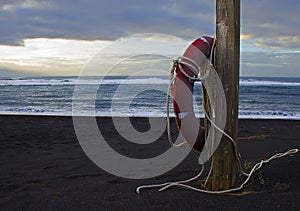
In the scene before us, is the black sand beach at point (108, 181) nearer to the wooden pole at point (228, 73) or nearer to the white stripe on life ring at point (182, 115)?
the wooden pole at point (228, 73)

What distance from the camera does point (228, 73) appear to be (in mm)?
2961

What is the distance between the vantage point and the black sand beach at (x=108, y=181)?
2.92 m

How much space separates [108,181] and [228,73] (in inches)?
72.9

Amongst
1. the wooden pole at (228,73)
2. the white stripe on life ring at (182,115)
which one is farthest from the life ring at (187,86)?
the wooden pole at (228,73)

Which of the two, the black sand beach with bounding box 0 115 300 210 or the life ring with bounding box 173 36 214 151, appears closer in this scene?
the black sand beach with bounding box 0 115 300 210

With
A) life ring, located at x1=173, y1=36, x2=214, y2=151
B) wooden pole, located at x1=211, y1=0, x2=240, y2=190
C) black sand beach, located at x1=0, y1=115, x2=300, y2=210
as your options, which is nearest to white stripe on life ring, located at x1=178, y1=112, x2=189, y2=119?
life ring, located at x1=173, y1=36, x2=214, y2=151

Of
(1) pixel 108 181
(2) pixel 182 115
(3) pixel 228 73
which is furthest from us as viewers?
(1) pixel 108 181

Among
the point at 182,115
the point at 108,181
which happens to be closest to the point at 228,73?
the point at 182,115

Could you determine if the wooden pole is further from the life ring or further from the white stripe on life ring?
the white stripe on life ring

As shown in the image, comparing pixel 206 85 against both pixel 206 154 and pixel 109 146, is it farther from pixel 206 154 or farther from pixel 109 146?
pixel 109 146

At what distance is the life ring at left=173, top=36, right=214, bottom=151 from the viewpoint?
10.0 feet

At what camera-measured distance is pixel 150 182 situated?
3.69 metres

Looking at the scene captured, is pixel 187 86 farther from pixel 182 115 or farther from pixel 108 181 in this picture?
pixel 108 181

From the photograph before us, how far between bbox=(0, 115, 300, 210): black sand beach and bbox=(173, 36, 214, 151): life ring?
0.64 m
